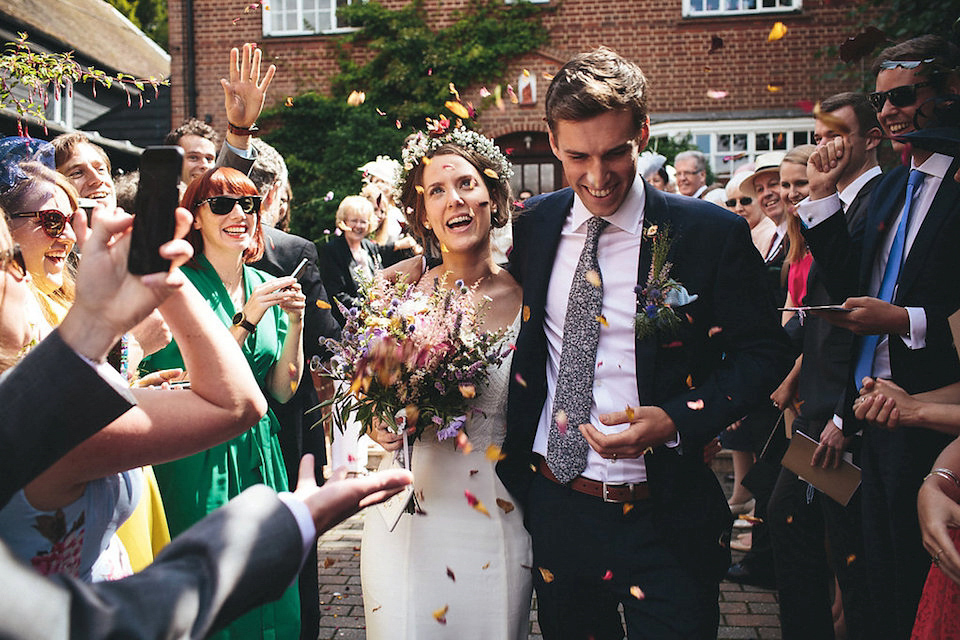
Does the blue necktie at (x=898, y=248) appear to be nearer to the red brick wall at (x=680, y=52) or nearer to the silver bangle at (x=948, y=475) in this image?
the silver bangle at (x=948, y=475)

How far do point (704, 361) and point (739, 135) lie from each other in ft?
37.1

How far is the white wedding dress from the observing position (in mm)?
2779

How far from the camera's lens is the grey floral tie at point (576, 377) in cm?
251

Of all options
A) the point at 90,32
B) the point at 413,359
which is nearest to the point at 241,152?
the point at 413,359

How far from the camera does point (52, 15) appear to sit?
38.8 ft

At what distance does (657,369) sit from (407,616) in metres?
1.31

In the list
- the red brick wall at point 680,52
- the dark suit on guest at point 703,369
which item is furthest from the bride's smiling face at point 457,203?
the red brick wall at point 680,52

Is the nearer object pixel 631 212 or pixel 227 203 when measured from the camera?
pixel 631 212

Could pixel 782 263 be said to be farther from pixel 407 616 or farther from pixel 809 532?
pixel 407 616

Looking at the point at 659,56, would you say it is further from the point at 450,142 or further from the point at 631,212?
the point at 631,212

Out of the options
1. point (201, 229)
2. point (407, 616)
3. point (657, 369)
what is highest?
point (201, 229)

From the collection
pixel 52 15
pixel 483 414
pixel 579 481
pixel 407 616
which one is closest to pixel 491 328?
pixel 483 414

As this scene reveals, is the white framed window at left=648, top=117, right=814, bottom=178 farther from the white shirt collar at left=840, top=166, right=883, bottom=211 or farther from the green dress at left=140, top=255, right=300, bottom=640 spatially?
the green dress at left=140, top=255, right=300, bottom=640

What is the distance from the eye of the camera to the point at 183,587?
1.05 metres
